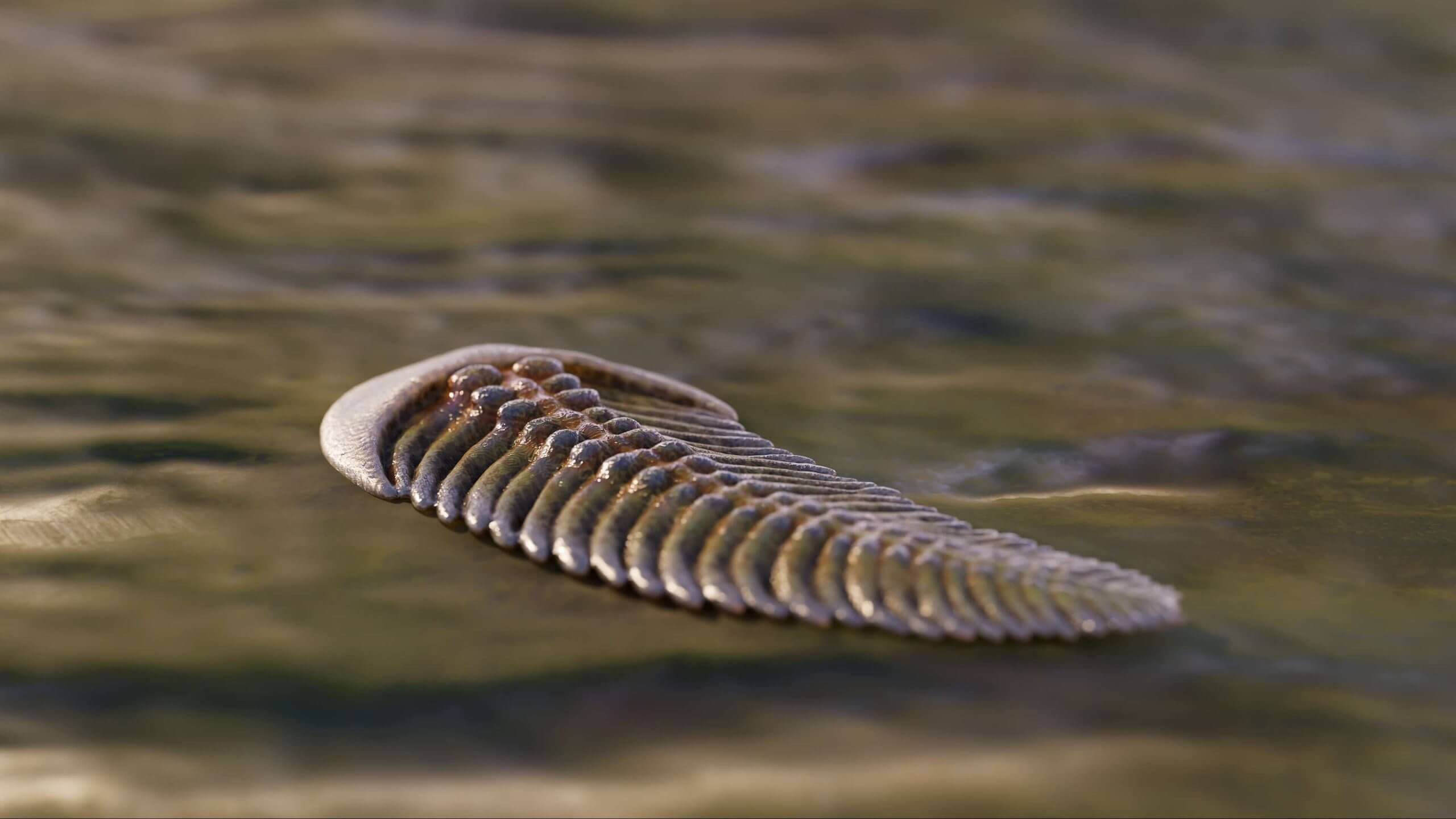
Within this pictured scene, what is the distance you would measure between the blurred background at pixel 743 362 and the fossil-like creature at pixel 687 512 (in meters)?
0.06

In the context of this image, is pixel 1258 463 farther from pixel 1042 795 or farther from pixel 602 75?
pixel 602 75

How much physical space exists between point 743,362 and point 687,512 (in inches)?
36.6

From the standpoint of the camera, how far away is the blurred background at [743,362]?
1.57m

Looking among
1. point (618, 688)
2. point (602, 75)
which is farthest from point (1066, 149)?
point (618, 688)

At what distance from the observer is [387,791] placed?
1506 mm

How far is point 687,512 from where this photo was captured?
1.80 m

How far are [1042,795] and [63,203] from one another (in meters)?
2.60

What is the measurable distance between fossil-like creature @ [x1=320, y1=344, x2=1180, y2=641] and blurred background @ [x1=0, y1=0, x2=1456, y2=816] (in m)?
0.06

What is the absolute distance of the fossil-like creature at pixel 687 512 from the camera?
165cm

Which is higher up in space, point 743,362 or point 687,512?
point 743,362

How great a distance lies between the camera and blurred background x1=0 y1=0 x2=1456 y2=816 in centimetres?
A: 157

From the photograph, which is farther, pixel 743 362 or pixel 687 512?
pixel 743 362

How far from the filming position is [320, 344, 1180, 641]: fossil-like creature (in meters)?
1.65

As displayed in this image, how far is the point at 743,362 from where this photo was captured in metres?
2.70
